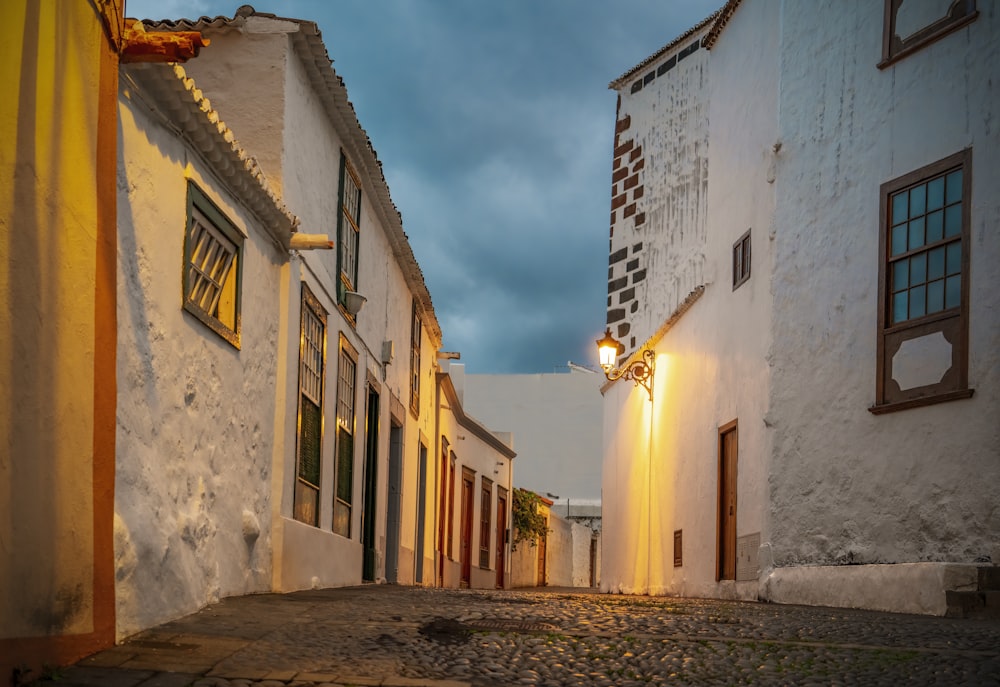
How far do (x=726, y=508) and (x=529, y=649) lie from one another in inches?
294

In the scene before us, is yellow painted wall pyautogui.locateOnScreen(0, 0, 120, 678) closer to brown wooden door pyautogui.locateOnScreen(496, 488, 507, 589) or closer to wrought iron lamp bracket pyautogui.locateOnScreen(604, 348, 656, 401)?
wrought iron lamp bracket pyautogui.locateOnScreen(604, 348, 656, 401)

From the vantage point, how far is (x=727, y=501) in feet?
43.9

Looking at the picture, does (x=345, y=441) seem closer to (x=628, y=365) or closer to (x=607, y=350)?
(x=607, y=350)

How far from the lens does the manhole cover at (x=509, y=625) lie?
23.2 ft

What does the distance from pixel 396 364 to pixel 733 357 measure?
17.1 feet

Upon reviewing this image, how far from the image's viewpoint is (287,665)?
18.4ft

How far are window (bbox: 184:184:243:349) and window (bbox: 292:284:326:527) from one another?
1.98 metres

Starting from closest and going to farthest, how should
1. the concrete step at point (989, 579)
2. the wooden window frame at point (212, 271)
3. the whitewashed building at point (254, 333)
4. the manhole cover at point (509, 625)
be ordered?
the whitewashed building at point (254, 333) → the manhole cover at point (509, 625) → the wooden window frame at point (212, 271) → the concrete step at point (989, 579)

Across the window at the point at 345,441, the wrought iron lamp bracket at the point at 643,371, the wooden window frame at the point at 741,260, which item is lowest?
the window at the point at 345,441

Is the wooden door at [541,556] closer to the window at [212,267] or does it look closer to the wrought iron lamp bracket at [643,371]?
the wrought iron lamp bracket at [643,371]

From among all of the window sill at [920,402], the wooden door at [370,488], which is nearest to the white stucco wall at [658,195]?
the wooden door at [370,488]

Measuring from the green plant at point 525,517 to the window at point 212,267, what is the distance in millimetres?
21833

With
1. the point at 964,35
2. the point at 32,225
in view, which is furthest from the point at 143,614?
the point at 964,35

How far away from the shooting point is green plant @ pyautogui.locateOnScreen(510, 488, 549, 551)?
100 feet
